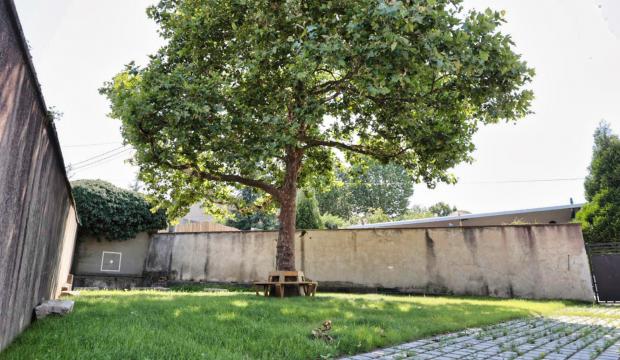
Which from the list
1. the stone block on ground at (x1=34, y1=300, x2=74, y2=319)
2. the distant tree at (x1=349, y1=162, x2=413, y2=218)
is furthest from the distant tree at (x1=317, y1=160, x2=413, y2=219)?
the stone block on ground at (x1=34, y1=300, x2=74, y2=319)

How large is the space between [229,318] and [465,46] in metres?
6.29

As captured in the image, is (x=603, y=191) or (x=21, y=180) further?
(x=603, y=191)

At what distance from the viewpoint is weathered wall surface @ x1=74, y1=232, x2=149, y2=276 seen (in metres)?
18.7

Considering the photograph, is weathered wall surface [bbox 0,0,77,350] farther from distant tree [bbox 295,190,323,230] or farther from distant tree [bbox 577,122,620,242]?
distant tree [bbox 577,122,620,242]

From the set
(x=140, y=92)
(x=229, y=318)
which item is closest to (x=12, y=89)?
(x=229, y=318)

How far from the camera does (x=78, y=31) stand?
385 inches

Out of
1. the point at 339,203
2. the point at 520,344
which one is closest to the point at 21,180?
the point at 520,344

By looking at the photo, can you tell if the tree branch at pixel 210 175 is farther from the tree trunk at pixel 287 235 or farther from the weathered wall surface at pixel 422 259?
the weathered wall surface at pixel 422 259

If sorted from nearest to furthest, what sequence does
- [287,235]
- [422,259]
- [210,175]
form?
[210,175] < [287,235] < [422,259]

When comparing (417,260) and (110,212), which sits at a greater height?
(110,212)

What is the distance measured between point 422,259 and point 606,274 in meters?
6.15

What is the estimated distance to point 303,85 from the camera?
9.66 m

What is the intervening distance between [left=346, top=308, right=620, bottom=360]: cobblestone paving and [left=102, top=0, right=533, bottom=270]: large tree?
167 inches

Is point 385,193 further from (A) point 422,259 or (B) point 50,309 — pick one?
(B) point 50,309
